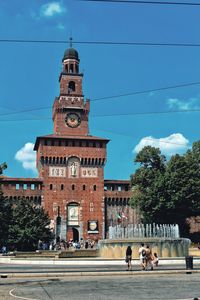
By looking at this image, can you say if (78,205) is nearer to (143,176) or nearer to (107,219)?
(107,219)

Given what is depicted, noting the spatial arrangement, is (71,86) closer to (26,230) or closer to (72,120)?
(72,120)

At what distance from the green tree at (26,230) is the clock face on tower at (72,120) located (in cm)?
2543

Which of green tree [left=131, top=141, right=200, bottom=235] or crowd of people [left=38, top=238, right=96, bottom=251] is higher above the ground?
green tree [left=131, top=141, right=200, bottom=235]

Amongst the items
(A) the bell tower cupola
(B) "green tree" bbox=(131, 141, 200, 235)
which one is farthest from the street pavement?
(A) the bell tower cupola

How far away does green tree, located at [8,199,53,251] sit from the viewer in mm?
46094

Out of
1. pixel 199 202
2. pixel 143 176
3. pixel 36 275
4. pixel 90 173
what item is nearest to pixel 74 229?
pixel 90 173

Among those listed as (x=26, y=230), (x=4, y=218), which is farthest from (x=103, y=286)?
(x=26, y=230)

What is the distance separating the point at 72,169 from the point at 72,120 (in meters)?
7.92

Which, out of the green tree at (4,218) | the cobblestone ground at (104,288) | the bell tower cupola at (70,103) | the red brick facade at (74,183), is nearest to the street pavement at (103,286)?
the cobblestone ground at (104,288)

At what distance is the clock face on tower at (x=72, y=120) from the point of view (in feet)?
236

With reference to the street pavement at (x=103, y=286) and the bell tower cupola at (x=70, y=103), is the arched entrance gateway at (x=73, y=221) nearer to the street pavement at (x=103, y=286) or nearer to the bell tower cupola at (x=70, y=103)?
the bell tower cupola at (x=70, y=103)

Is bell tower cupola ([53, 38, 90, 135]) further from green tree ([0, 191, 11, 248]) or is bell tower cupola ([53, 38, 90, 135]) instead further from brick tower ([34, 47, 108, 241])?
green tree ([0, 191, 11, 248])

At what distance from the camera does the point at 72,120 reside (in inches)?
2840

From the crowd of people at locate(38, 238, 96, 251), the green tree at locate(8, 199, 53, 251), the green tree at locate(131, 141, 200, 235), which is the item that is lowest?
the crowd of people at locate(38, 238, 96, 251)
